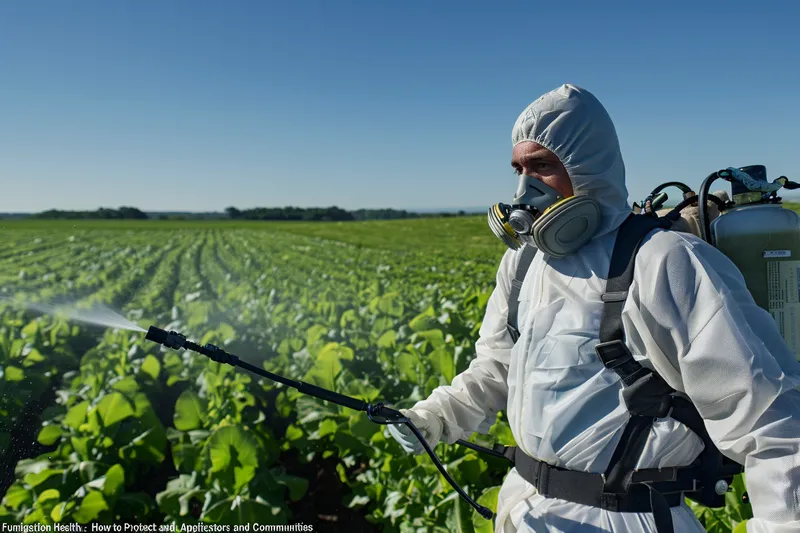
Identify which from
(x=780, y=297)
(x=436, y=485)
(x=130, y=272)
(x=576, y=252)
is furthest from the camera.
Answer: (x=130, y=272)

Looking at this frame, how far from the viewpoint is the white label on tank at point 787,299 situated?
1772 mm

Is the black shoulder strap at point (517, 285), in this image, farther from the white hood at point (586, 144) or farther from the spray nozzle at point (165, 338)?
the spray nozzle at point (165, 338)

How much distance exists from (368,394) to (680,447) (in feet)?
11.5

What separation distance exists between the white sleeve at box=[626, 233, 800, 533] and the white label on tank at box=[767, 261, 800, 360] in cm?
23

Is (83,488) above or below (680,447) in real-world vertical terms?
below

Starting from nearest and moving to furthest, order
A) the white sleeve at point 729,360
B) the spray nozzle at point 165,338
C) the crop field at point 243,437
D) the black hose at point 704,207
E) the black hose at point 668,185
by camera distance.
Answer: the white sleeve at point 729,360, the black hose at point 704,207, the spray nozzle at point 165,338, the black hose at point 668,185, the crop field at point 243,437

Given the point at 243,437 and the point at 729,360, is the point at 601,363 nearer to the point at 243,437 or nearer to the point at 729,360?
the point at 729,360

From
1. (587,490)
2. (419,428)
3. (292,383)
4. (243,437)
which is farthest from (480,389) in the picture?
(243,437)

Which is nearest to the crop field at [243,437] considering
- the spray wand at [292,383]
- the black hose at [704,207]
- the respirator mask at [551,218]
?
the spray wand at [292,383]

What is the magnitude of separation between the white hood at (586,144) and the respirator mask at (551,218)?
63mm

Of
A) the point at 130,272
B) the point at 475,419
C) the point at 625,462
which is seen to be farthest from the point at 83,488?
the point at 130,272

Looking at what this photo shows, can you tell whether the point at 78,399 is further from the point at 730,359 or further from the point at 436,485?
the point at 730,359

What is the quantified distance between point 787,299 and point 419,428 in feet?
3.99

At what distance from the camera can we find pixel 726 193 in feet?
6.64
